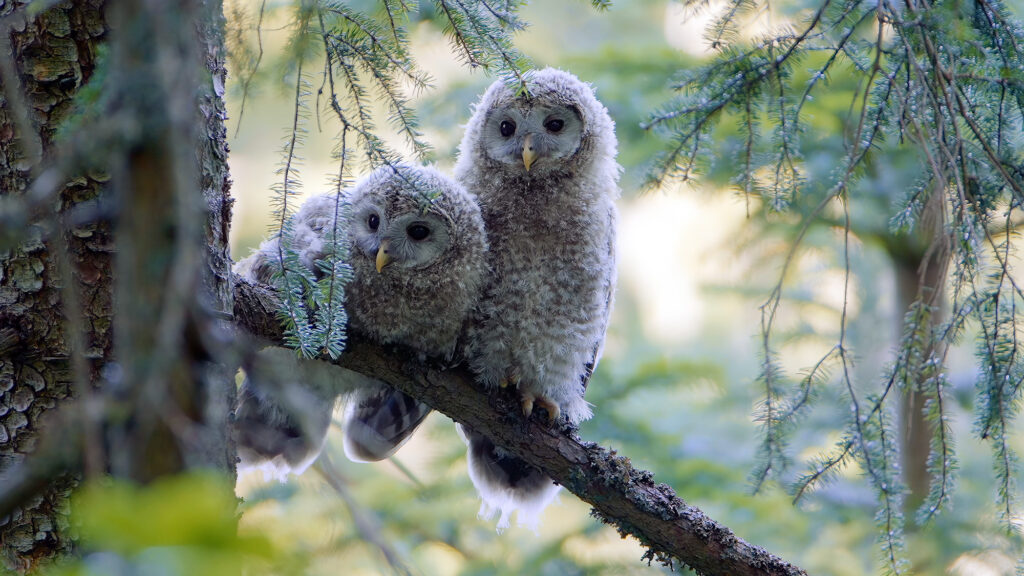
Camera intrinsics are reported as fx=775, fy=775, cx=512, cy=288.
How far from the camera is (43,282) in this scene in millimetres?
1547

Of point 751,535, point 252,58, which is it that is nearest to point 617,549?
point 751,535

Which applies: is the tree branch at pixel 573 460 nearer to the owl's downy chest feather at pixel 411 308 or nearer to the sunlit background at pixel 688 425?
the owl's downy chest feather at pixel 411 308

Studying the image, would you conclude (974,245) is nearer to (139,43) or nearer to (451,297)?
(451,297)

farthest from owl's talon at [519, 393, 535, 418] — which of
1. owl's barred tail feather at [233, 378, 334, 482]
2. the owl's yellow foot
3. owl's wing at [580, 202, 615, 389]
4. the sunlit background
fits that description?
the sunlit background

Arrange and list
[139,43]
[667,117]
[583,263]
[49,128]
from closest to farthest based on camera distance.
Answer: [139,43]
[49,128]
[667,117]
[583,263]

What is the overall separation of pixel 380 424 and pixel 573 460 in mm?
881

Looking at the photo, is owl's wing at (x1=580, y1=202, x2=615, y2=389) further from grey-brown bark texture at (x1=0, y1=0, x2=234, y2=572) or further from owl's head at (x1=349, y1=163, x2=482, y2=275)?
grey-brown bark texture at (x1=0, y1=0, x2=234, y2=572)

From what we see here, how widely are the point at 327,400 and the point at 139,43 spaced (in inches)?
73.5

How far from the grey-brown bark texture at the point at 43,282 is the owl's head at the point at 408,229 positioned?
79cm

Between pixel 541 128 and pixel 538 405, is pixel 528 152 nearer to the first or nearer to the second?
pixel 541 128

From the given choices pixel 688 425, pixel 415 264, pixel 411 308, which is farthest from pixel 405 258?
pixel 688 425

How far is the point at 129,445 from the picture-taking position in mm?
654

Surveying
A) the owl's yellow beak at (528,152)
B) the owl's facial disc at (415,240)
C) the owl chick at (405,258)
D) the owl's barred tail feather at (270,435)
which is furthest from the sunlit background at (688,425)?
the owl's facial disc at (415,240)

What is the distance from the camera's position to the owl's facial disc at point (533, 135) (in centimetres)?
255
